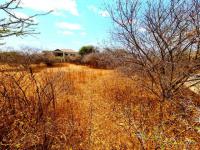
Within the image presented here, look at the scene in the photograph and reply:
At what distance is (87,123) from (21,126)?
1.98m

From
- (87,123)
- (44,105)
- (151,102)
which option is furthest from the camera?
(151,102)

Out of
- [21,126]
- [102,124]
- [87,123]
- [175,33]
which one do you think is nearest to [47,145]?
[21,126]

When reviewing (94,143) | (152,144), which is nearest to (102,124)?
(94,143)

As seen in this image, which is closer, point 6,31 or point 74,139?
point 6,31

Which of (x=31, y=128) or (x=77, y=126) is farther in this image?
(x=77, y=126)

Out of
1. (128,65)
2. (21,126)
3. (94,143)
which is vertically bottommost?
(94,143)

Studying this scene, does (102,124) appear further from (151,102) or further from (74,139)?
(151,102)

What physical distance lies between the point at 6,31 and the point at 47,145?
2216 millimetres

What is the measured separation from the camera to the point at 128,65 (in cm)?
1094

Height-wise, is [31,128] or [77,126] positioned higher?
[31,128]

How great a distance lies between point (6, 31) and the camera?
5.17 meters

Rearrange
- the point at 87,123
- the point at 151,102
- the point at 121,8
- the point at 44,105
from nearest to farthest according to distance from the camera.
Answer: the point at 44,105
the point at 87,123
the point at 121,8
the point at 151,102

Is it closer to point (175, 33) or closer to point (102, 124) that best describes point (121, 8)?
point (175, 33)

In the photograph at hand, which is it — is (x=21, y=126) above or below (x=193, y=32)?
below
